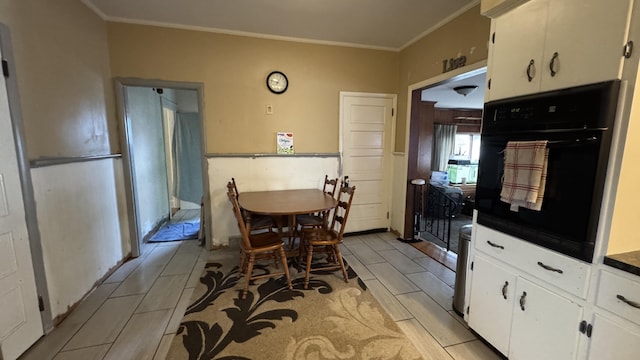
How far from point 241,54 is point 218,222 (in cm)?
203

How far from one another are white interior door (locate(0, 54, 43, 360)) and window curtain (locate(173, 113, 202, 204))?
11.4 ft

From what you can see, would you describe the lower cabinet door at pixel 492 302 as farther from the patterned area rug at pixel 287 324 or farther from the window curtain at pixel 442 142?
the window curtain at pixel 442 142

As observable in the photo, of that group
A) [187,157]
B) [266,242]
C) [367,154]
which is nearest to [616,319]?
[266,242]

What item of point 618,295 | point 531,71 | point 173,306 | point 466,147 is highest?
point 531,71

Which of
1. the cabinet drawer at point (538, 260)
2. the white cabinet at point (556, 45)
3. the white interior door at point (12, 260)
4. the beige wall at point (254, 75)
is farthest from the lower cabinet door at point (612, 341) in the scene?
the white interior door at point (12, 260)

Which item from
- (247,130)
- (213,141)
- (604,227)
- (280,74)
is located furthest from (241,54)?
(604,227)

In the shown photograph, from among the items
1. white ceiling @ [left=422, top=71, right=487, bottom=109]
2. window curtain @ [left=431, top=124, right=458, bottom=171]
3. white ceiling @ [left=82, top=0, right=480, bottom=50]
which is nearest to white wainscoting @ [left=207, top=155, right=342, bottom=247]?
white ceiling @ [left=82, top=0, right=480, bottom=50]

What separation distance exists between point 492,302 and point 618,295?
65 cm

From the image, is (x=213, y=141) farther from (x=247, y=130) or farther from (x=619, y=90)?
(x=619, y=90)

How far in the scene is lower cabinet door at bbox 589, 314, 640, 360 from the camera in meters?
1.06

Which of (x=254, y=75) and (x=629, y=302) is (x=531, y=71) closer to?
(x=629, y=302)

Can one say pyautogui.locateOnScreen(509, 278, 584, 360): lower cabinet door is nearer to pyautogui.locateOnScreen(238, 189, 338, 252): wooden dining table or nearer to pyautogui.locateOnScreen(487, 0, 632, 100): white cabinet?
pyautogui.locateOnScreen(487, 0, 632, 100): white cabinet

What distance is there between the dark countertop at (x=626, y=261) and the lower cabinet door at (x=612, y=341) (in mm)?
233

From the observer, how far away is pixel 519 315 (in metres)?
1.48
